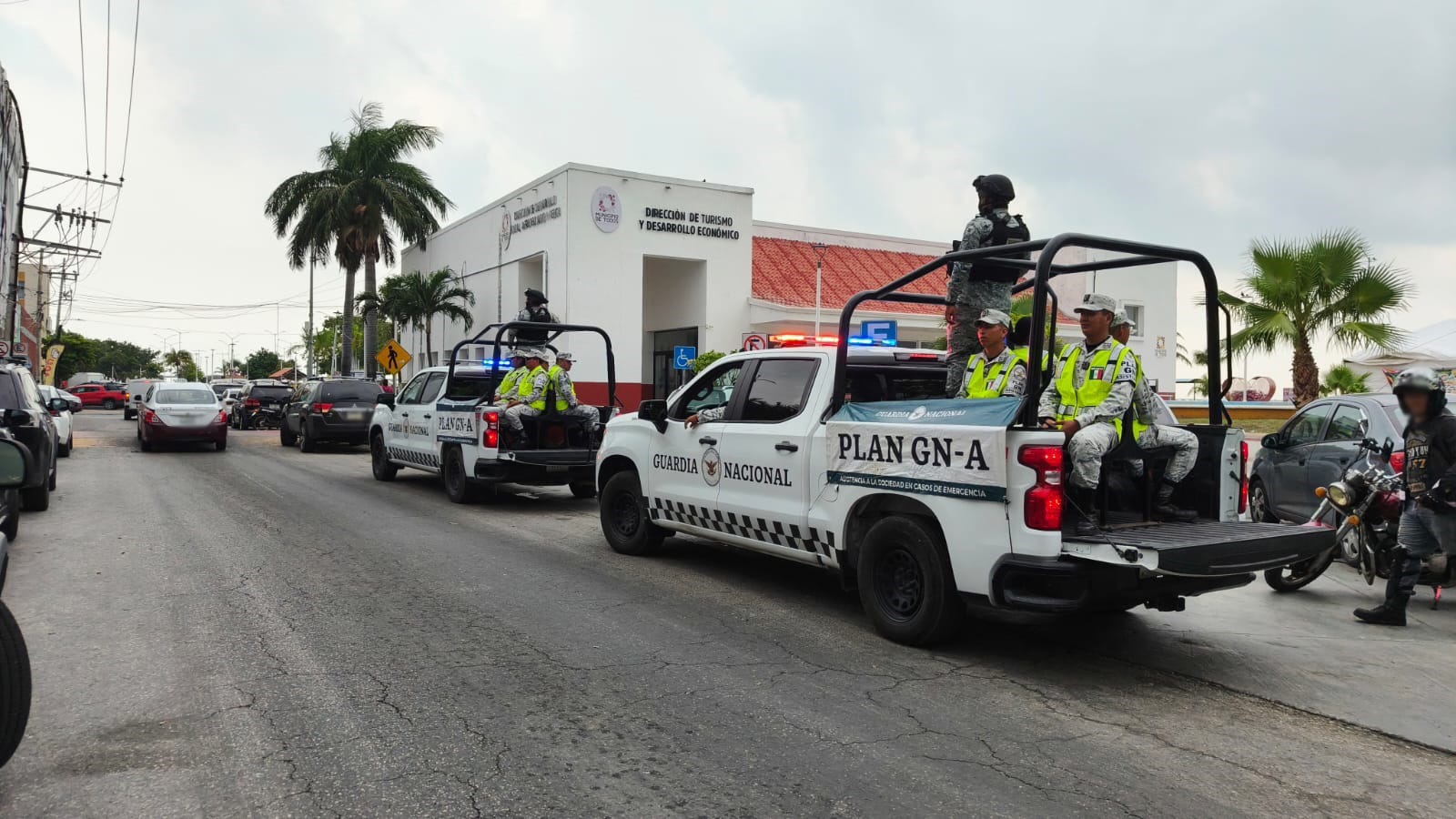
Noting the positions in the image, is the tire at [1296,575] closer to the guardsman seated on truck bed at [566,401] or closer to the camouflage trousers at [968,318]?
the camouflage trousers at [968,318]

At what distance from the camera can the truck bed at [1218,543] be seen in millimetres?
4910

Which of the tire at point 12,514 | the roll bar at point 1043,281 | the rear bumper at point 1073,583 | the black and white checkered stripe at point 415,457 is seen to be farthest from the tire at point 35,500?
the rear bumper at point 1073,583

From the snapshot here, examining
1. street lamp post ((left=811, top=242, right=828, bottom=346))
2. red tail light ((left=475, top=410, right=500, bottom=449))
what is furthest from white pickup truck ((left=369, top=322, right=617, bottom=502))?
street lamp post ((left=811, top=242, right=828, bottom=346))

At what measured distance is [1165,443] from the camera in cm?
583

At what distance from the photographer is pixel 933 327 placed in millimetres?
31328

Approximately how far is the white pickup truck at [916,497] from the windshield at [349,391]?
15.5 meters

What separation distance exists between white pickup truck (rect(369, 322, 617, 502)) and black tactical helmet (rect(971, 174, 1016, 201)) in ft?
19.8

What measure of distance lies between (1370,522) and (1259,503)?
10.0 feet

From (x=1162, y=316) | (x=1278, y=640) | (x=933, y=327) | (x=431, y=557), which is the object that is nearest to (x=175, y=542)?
(x=431, y=557)

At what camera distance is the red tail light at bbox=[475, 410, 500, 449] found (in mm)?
11430

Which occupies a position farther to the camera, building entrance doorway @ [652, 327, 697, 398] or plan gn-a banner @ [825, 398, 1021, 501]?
building entrance doorway @ [652, 327, 697, 398]

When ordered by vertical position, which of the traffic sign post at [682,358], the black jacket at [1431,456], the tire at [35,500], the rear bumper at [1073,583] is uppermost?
the traffic sign post at [682,358]

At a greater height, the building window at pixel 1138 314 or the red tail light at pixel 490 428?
the building window at pixel 1138 314

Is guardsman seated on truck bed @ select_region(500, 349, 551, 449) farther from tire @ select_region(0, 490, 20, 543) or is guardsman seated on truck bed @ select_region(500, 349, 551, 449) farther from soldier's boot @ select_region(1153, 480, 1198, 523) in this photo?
soldier's boot @ select_region(1153, 480, 1198, 523)
